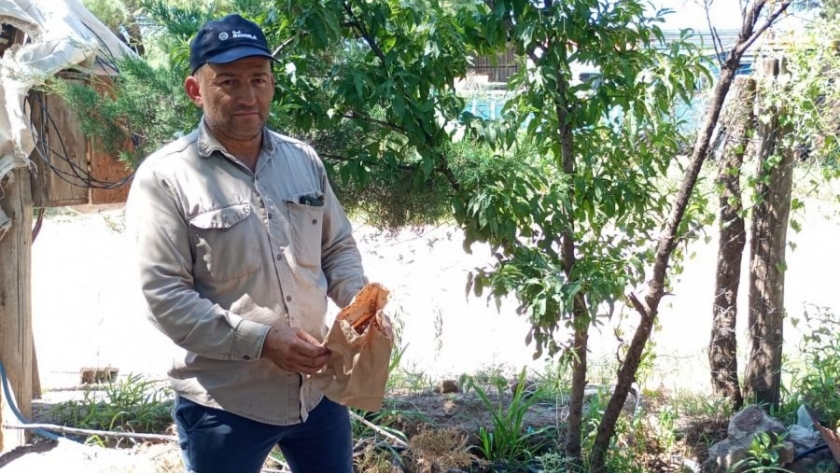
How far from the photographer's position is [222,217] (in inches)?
102

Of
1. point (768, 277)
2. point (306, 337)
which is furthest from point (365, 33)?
point (768, 277)

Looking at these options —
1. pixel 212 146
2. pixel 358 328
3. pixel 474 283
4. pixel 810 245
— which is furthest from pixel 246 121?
pixel 810 245

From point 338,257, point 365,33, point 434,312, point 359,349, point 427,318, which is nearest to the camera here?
point 359,349

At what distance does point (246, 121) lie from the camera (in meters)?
2.65

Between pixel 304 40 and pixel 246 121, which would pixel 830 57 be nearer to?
pixel 304 40

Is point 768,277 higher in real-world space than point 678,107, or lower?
lower

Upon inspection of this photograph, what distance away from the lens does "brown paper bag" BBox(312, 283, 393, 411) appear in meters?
2.56

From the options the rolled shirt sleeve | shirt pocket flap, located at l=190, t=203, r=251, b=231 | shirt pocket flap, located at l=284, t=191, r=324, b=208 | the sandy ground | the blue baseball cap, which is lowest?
the sandy ground

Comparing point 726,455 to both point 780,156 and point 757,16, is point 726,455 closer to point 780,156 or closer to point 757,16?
point 780,156

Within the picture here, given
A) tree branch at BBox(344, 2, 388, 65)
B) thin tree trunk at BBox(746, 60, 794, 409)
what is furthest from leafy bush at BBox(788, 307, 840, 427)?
tree branch at BBox(344, 2, 388, 65)

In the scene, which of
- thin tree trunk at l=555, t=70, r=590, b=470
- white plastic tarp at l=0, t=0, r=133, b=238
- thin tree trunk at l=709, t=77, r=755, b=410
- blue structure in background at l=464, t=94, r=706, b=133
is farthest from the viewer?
white plastic tarp at l=0, t=0, r=133, b=238

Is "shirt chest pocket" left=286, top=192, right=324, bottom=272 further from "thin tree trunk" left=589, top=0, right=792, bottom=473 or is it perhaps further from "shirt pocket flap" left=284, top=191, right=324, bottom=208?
"thin tree trunk" left=589, top=0, right=792, bottom=473

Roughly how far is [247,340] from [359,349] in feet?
1.03

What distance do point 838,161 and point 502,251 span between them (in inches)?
79.2
